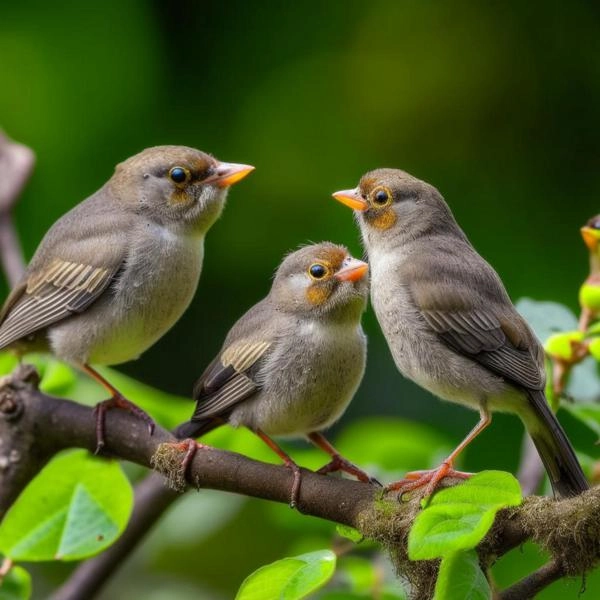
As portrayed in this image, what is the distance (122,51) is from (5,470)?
2862mm

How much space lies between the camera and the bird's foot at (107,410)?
10.3ft

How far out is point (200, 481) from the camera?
281cm

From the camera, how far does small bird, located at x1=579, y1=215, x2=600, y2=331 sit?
2879mm

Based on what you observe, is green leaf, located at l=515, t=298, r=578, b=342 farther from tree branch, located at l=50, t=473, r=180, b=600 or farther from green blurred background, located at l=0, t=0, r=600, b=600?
green blurred background, located at l=0, t=0, r=600, b=600

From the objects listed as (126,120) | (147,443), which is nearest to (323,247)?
(147,443)

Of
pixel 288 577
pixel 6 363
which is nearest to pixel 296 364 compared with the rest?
pixel 288 577

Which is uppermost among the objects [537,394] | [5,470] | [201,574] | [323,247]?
[323,247]

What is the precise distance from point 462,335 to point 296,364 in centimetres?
46

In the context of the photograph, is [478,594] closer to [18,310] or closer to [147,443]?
[147,443]

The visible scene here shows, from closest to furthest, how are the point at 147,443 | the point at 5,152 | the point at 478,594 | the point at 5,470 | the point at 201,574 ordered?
the point at 478,594 < the point at 147,443 < the point at 5,470 < the point at 5,152 < the point at 201,574

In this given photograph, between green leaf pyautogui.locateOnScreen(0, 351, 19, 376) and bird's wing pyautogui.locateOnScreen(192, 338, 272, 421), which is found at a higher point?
bird's wing pyautogui.locateOnScreen(192, 338, 272, 421)

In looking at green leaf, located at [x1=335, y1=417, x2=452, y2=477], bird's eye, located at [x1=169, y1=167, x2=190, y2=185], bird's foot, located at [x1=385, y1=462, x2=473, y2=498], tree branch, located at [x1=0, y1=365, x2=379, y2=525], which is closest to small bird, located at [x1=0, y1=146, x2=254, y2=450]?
bird's eye, located at [x1=169, y1=167, x2=190, y2=185]

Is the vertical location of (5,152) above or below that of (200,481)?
above

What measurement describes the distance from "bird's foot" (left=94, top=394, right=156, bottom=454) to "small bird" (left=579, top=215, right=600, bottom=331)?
1163 millimetres
